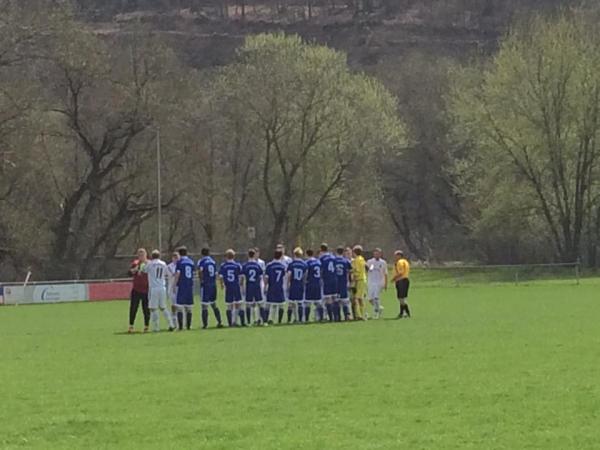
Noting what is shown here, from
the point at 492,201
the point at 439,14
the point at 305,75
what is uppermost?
the point at 439,14

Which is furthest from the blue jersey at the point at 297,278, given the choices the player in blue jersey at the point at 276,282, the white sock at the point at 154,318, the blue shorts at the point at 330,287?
the white sock at the point at 154,318

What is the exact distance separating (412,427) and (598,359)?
6.75 metres

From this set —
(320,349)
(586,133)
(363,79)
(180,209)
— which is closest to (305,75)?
(363,79)

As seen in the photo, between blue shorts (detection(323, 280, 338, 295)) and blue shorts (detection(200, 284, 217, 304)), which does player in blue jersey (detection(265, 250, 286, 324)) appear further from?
blue shorts (detection(200, 284, 217, 304))

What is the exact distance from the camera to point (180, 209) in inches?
2579

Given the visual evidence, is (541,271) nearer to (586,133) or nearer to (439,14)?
(586,133)

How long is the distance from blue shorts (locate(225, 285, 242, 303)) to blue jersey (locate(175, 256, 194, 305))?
133 cm

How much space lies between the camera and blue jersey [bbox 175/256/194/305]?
28.6 meters

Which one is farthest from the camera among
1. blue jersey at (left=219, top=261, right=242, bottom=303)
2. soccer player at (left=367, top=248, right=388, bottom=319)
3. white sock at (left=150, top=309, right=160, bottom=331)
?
soccer player at (left=367, top=248, right=388, bottom=319)

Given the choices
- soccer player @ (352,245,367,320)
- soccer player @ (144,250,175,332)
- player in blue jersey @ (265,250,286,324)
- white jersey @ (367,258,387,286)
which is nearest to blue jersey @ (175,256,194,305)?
soccer player @ (144,250,175,332)

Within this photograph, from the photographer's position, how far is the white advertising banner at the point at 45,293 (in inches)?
2066

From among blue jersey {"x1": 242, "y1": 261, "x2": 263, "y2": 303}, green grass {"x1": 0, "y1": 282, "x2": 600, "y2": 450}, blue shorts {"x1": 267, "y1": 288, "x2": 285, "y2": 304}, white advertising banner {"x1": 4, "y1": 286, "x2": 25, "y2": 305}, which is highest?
white advertising banner {"x1": 4, "y1": 286, "x2": 25, "y2": 305}

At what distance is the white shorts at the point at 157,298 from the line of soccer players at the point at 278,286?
0.38 metres

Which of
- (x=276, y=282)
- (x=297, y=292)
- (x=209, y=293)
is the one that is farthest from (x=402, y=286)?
(x=209, y=293)
